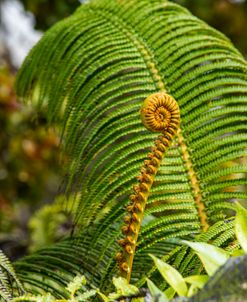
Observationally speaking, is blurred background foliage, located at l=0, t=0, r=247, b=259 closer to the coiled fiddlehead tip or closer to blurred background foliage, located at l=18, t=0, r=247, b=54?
blurred background foliage, located at l=18, t=0, r=247, b=54

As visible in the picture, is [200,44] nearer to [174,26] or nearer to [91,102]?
[174,26]

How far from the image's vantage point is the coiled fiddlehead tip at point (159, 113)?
1150 mm

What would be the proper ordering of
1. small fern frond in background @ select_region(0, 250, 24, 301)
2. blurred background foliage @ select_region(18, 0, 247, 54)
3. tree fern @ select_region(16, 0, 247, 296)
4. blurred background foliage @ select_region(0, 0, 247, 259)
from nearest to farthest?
1. small fern frond in background @ select_region(0, 250, 24, 301)
2. tree fern @ select_region(16, 0, 247, 296)
3. blurred background foliage @ select_region(0, 0, 247, 259)
4. blurred background foliage @ select_region(18, 0, 247, 54)

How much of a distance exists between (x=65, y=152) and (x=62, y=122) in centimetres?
9

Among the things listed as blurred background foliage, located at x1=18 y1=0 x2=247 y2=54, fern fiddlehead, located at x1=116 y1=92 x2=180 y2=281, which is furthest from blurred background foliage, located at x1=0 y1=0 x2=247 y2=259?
fern fiddlehead, located at x1=116 y1=92 x2=180 y2=281

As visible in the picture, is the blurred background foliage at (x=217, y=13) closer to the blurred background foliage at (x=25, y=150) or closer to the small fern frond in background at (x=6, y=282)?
the blurred background foliage at (x=25, y=150)

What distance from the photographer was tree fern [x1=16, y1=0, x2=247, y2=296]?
5.19ft

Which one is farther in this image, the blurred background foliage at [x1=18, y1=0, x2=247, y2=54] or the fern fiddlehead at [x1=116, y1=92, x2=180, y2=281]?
the blurred background foliage at [x1=18, y1=0, x2=247, y2=54]

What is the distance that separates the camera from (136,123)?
1.66m

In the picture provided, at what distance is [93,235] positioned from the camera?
1.63 m

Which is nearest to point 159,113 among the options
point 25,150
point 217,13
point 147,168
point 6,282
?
point 147,168

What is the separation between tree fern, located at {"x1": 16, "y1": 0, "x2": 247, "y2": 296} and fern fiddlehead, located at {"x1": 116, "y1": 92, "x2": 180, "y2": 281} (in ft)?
0.94

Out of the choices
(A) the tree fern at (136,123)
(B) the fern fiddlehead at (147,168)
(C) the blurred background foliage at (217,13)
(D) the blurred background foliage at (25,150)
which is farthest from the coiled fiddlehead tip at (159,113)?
(C) the blurred background foliage at (217,13)

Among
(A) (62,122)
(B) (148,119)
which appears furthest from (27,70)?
(B) (148,119)
